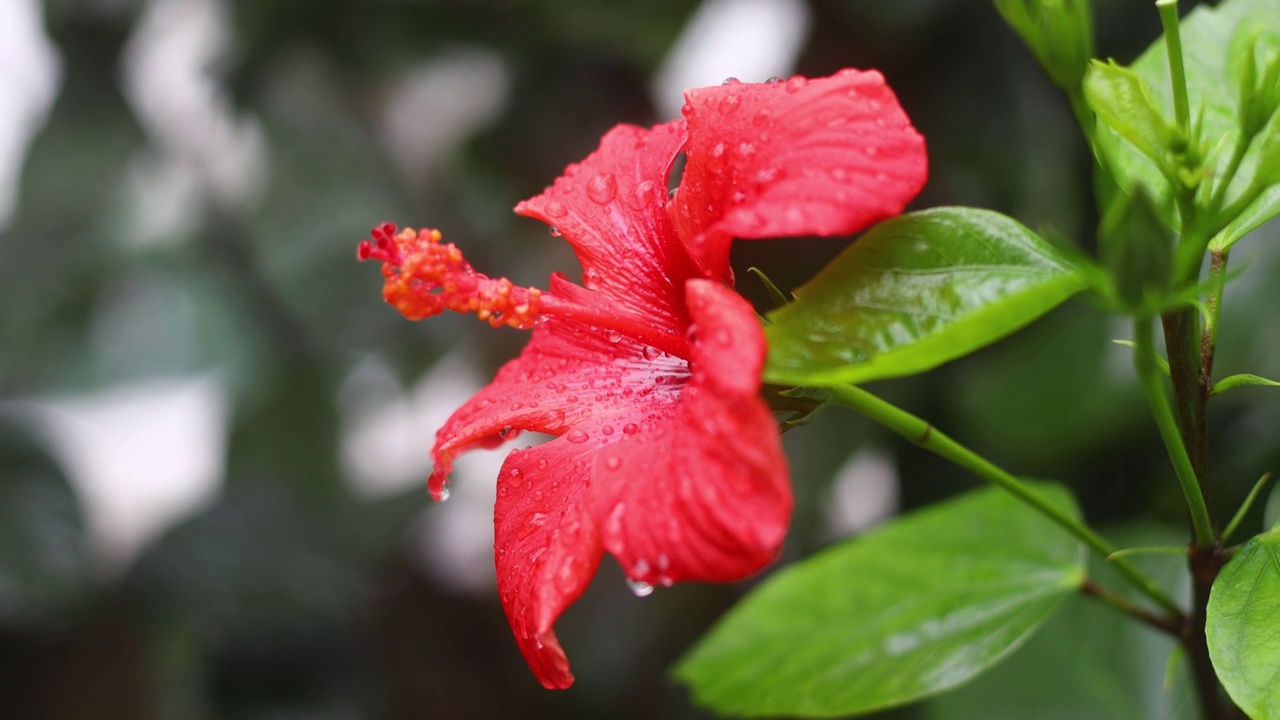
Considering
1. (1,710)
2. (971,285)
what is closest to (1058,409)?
(971,285)

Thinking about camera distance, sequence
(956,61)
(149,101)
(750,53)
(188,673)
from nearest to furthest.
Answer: (956,61), (188,673), (750,53), (149,101)

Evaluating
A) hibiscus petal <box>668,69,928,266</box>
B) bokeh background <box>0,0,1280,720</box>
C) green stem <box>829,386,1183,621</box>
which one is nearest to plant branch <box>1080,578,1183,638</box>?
green stem <box>829,386,1183,621</box>

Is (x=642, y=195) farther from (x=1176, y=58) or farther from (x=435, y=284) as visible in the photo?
(x=1176, y=58)

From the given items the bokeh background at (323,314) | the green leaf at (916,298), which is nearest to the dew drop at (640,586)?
the green leaf at (916,298)

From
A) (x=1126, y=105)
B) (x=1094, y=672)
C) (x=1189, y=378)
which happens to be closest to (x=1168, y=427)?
(x=1189, y=378)

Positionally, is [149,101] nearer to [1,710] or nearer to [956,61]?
[1,710]
